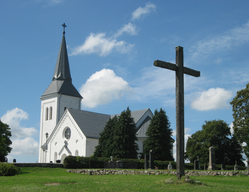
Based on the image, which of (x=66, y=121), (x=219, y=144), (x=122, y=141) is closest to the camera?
(x=122, y=141)

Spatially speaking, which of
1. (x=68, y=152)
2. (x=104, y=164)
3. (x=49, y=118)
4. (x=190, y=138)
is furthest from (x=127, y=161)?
(x=49, y=118)

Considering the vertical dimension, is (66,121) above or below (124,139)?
above

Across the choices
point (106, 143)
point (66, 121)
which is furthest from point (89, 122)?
point (106, 143)

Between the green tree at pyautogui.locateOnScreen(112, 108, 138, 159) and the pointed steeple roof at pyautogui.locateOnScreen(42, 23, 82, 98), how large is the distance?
21995 mm

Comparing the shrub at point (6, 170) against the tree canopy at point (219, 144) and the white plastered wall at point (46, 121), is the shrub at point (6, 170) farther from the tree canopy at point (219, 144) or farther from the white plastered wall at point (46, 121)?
the white plastered wall at point (46, 121)

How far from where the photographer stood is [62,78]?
182 feet

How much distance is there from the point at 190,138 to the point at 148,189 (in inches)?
1651

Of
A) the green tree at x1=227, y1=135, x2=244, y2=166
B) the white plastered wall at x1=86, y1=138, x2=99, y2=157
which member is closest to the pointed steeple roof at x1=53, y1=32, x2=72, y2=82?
the white plastered wall at x1=86, y1=138, x2=99, y2=157

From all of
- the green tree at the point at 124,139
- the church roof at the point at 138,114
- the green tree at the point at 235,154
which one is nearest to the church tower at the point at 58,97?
the church roof at the point at 138,114

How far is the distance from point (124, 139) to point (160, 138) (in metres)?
4.90

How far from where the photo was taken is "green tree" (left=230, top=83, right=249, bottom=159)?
3547 cm

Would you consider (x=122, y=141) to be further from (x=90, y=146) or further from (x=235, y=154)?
(x=235, y=154)

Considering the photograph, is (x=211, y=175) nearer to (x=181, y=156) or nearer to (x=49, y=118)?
(x=181, y=156)

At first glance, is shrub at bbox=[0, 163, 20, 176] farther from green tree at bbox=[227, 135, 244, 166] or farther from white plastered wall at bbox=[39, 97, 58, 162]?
white plastered wall at bbox=[39, 97, 58, 162]
